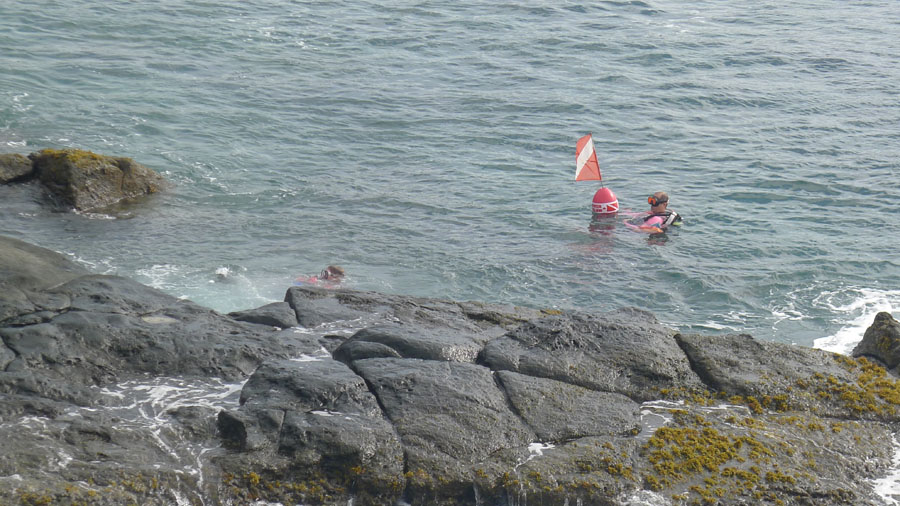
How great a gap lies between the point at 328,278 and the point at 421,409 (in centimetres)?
791

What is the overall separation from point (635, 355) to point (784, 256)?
11.0 m

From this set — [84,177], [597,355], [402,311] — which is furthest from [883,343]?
[84,177]

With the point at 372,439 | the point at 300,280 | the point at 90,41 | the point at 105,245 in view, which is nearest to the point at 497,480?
the point at 372,439

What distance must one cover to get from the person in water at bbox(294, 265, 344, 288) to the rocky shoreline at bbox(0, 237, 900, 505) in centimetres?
467

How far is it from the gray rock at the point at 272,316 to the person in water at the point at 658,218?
11.6 m

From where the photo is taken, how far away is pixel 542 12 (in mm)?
43500

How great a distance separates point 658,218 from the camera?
21406 millimetres

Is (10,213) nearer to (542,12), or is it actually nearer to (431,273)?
(431,273)

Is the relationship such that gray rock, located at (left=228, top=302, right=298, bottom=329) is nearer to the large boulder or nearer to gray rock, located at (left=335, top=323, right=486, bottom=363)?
gray rock, located at (left=335, top=323, right=486, bottom=363)

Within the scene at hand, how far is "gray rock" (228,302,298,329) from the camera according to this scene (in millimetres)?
11734

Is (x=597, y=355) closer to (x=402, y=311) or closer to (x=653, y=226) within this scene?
(x=402, y=311)

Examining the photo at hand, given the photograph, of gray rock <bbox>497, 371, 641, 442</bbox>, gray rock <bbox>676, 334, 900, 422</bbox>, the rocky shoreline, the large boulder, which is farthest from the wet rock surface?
gray rock <bbox>676, 334, 900, 422</bbox>

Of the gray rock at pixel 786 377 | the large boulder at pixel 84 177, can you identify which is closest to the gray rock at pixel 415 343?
the gray rock at pixel 786 377

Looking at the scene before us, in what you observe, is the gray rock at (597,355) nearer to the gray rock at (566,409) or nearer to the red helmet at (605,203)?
the gray rock at (566,409)
